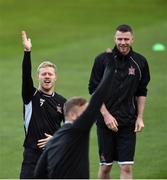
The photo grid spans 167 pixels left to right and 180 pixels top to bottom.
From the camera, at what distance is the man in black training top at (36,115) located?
9.31 meters

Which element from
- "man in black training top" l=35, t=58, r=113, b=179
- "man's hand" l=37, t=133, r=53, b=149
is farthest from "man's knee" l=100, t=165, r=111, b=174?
"man in black training top" l=35, t=58, r=113, b=179

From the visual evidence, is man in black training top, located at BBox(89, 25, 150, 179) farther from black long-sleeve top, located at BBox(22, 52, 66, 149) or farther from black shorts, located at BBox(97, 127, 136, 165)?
black long-sleeve top, located at BBox(22, 52, 66, 149)

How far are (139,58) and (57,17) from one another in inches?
623

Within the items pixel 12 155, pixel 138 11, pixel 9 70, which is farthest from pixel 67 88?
pixel 138 11

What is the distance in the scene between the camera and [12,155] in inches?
516

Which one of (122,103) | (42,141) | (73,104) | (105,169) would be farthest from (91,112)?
(105,169)

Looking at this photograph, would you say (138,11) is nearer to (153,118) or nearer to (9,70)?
(9,70)

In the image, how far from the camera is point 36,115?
30.8 ft

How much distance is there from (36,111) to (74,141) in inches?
77.9

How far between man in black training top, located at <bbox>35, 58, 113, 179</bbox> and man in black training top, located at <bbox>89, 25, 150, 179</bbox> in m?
2.50

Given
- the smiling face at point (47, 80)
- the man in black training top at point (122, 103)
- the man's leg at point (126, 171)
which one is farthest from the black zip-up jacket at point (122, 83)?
the smiling face at point (47, 80)

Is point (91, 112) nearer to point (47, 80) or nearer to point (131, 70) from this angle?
point (47, 80)

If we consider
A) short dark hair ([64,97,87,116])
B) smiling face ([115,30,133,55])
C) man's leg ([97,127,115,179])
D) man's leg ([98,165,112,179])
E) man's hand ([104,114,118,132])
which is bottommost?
man's leg ([98,165,112,179])

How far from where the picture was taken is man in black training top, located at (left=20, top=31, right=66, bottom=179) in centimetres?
931
